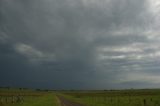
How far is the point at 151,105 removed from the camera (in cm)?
4631

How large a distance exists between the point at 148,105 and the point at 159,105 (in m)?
1.88

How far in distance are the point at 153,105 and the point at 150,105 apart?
580 millimetres

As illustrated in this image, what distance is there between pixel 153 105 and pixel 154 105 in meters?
0.20

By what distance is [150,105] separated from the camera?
4662 cm

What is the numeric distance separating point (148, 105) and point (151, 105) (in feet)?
2.17

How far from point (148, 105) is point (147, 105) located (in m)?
0.25

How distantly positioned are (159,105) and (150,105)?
1.52 m

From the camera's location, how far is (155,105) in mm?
46281

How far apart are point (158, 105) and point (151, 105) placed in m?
1.17

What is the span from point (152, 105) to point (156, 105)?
669mm

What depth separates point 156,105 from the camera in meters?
46.1

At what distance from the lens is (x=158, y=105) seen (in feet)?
150

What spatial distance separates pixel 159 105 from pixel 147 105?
2098 mm

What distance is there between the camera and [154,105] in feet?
151
